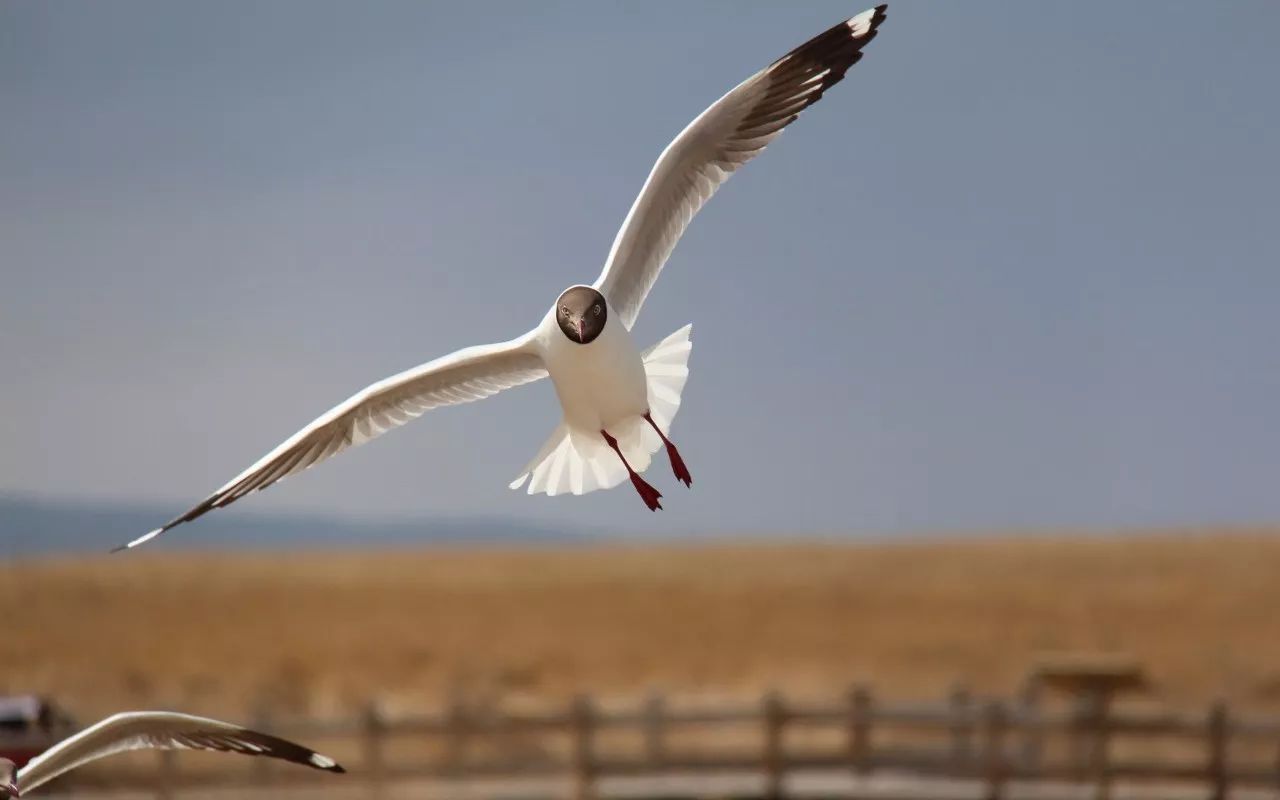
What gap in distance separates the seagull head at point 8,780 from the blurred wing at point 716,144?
2331 millimetres

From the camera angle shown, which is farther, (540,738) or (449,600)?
(449,600)

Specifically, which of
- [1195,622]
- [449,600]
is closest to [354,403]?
[1195,622]

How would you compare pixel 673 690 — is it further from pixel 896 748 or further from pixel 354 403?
pixel 354 403

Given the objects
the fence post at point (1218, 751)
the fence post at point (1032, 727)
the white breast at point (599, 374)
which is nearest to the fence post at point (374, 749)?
the fence post at point (1032, 727)

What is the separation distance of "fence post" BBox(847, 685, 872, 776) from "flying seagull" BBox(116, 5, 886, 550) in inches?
297

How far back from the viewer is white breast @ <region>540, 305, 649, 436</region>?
488cm

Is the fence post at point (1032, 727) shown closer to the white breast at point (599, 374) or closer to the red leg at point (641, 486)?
the red leg at point (641, 486)

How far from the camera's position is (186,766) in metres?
16.2

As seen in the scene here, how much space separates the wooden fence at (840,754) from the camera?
12.1 m

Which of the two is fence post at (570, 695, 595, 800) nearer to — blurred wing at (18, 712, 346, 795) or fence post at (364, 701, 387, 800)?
fence post at (364, 701, 387, 800)

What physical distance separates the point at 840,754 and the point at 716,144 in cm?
889

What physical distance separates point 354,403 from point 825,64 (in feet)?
6.24

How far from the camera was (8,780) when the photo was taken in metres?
5.16

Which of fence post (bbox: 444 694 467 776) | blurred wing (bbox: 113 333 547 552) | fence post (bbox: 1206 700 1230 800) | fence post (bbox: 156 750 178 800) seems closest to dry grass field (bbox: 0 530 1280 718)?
fence post (bbox: 156 750 178 800)
